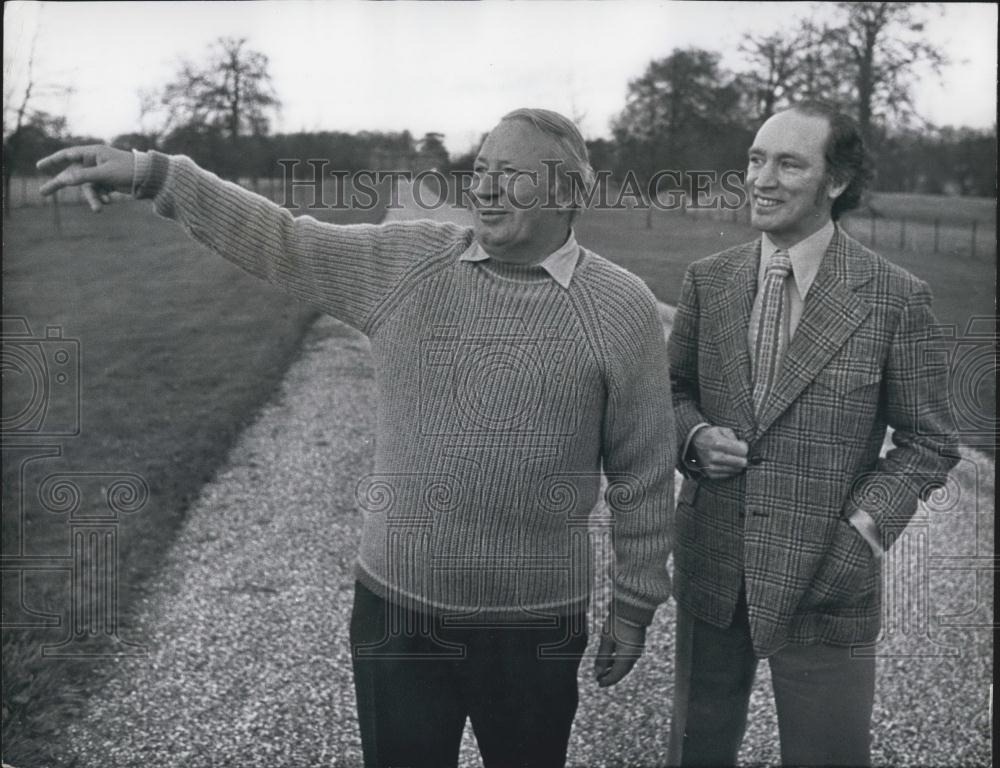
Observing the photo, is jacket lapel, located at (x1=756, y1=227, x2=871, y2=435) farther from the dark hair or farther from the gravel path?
the gravel path

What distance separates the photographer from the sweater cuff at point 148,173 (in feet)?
7.32

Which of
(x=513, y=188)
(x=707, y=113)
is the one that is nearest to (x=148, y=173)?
(x=513, y=188)

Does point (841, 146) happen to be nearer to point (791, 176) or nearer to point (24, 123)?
point (791, 176)

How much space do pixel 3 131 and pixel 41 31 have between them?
1.17ft

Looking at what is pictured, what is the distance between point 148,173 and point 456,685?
145cm

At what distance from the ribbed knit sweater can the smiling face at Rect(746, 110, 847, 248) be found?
0.43 meters

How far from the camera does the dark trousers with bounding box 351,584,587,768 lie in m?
2.41

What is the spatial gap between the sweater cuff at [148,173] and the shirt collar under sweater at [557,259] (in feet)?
2.35

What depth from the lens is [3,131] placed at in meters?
3.26

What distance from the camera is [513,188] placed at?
7.45ft

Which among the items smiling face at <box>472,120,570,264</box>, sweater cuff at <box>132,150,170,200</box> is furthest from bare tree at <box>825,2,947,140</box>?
sweater cuff at <box>132,150,170,200</box>

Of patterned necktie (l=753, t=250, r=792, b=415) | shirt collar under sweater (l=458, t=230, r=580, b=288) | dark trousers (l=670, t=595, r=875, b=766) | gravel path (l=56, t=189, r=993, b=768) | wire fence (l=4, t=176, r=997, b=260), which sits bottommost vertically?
gravel path (l=56, t=189, r=993, b=768)

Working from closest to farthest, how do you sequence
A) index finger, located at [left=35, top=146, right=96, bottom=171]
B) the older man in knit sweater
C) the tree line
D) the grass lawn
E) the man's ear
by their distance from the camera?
1. index finger, located at [left=35, top=146, right=96, bottom=171]
2. the older man in knit sweater
3. the man's ear
4. the tree line
5. the grass lawn

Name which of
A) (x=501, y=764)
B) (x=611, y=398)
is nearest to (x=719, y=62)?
(x=611, y=398)
